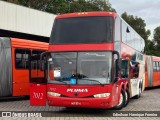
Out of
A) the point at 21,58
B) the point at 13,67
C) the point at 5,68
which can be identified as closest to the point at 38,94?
the point at 5,68

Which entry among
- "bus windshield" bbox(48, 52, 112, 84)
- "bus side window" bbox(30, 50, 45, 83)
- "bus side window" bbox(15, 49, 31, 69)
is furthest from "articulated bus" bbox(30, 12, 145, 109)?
"bus side window" bbox(15, 49, 31, 69)

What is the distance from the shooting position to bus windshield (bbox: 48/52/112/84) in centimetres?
1542

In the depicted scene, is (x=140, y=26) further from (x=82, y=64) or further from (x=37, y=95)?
(x=82, y=64)

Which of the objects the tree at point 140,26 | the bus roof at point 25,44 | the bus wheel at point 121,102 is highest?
the tree at point 140,26

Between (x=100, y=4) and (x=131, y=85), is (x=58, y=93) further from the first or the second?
(x=100, y=4)

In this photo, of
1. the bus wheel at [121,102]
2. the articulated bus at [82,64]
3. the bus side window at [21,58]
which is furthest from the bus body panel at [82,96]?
the bus side window at [21,58]

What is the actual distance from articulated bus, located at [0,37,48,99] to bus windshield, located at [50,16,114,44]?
403 cm

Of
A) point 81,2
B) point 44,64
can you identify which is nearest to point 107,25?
point 44,64

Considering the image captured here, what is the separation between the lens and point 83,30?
53.1ft

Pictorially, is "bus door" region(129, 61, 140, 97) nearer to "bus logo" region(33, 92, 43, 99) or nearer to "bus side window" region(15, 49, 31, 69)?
"bus side window" region(15, 49, 31, 69)

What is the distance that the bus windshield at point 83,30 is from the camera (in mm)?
15945

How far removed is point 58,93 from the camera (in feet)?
50.9

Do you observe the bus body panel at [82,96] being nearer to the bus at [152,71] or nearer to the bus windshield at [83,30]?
the bus windshield at [83,30]

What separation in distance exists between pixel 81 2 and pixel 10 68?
66333 millimetres
